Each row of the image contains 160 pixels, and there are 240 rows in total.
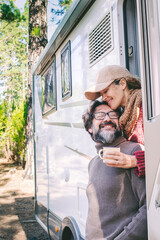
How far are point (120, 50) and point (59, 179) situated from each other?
74.3 inches

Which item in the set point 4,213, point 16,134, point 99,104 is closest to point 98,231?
point 99,104

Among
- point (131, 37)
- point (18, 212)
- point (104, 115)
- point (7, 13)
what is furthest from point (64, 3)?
point (104, 115)

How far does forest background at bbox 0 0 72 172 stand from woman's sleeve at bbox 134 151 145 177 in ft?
24.4

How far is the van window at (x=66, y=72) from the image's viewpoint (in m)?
3.27

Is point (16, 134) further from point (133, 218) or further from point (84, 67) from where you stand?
point (133, 218)

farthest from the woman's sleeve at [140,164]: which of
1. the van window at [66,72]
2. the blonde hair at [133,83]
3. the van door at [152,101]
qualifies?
the van window at [66,72]

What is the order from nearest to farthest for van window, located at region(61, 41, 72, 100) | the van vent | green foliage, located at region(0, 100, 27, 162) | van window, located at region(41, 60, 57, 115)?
the van vent, van window, located at region(61, 41, 72, 100), van window, located at region(41, 60, 57, 115), green foliage, located at region(0, 100, 27, 162)

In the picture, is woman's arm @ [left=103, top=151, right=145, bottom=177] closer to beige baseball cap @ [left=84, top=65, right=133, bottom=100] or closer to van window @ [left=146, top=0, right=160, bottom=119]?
van window @ [left=146, top=0, right=160, bottom=119]

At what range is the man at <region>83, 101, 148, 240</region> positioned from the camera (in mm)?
1790

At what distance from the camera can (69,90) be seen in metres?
3.27

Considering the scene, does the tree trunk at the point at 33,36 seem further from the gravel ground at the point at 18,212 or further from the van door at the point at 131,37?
the van door at the point at 131,37

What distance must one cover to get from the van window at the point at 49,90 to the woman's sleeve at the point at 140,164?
2224 millimetres

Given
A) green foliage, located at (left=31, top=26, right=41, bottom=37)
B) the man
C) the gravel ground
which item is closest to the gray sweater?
the man

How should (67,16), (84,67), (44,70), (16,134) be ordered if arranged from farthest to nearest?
(16,134)
(44,70)
(67,16)
(84,67)
